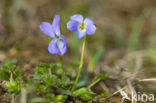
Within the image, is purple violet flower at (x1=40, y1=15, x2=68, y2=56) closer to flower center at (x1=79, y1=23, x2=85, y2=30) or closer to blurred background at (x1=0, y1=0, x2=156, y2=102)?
flower center at (x1=79, y1=23, x2=85, y2=30)

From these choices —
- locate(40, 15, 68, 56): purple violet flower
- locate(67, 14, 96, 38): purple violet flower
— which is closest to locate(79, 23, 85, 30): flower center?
locate(67, 14, 96, 38): purple violet flower

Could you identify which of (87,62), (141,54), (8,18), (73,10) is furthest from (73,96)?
(73,10)

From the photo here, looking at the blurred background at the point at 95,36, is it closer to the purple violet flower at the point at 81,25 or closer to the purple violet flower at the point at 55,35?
the purple violet flower at the point at 55,35

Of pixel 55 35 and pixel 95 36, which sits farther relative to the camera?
pixel 95 36

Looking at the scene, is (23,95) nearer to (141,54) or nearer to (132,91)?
(132,91)

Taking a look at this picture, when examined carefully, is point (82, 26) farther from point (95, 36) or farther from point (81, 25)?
point (95, 36)

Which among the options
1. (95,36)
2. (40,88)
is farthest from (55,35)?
(95,36)

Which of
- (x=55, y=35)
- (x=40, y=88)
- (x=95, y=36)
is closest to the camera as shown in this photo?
(x=40, y=88)

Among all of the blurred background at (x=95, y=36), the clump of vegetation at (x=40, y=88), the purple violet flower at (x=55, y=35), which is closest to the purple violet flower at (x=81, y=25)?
the purple violet flower at (x=55, y=35)
